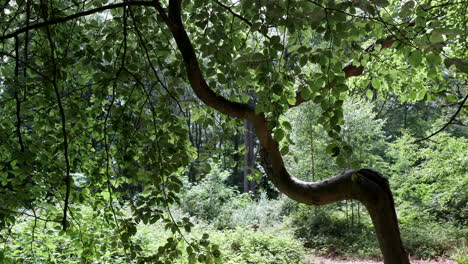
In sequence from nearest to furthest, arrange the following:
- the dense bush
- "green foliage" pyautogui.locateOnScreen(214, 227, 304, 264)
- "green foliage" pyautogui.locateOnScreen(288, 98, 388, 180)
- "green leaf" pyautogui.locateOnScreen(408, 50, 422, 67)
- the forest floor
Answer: "green leaf" pyautogui.locateOnScreen(408, 50, 422, 67) < "green foliage" pyautogui.locateOnScreen(214, 227, 304, 264) < the forest floor < the dense bush < "green foliage" pyautogui.locateOnScreen(288, 98, 388, 180)

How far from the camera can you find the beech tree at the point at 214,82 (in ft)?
4.67

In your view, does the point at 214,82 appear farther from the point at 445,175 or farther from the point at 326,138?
the point at 326,138

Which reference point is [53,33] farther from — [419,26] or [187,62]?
[419,26]

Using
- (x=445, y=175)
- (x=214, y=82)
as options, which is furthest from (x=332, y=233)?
(x=214, y=82)

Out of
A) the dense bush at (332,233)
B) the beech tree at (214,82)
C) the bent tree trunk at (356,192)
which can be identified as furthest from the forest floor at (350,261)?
the beech tree at (214,82)

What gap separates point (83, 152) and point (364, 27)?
1995 millimetres

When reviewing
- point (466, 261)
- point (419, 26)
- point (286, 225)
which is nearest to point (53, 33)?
point (419, 26)

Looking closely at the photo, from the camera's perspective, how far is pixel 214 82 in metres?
2.22

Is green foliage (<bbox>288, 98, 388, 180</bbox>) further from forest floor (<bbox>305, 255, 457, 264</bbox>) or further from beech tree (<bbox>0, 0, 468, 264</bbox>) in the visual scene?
beech tree (<bbox>0, 0, 468, 264</bbox>)

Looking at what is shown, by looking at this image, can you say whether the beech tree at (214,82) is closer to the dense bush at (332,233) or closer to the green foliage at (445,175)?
the green foliage at (445,175)

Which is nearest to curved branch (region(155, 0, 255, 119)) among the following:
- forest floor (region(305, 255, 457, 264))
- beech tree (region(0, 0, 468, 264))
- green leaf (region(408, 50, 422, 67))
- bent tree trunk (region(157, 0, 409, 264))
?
beech tree (region(0, 0, 468, 264))

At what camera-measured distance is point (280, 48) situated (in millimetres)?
1442

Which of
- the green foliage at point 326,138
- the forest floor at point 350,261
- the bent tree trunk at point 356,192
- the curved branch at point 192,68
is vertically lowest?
the forest floor at point 350,261

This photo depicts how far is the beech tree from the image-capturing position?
142cm
